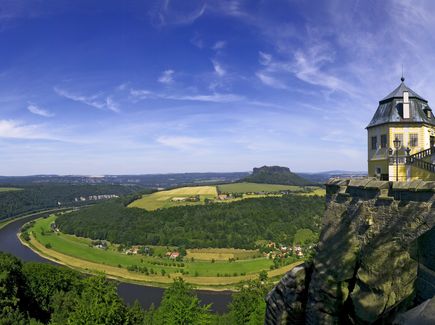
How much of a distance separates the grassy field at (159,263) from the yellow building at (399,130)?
2242 inches

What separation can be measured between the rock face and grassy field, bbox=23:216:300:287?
5884 centimetres

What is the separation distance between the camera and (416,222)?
10453mm

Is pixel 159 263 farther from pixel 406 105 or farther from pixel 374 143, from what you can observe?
pixel 406 105

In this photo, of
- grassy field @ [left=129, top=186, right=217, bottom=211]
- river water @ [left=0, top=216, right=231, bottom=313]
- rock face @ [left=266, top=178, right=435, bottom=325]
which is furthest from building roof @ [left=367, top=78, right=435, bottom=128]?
grassy field @ [left=129, top=186, right=217, bottom=211]

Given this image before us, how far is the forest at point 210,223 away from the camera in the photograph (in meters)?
105

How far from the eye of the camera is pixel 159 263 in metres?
86.8

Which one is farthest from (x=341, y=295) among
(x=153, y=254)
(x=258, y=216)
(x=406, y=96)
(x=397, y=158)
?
(x=258, y=216)

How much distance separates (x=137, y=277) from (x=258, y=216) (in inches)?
2019

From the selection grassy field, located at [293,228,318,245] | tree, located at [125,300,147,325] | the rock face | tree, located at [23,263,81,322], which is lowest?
grassy field, located at [293,228,318,245]

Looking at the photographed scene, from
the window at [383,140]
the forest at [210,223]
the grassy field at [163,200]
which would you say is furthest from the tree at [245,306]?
the grassy field at [163,200]

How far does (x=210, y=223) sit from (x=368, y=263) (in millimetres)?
106358

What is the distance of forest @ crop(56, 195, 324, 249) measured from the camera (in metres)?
105

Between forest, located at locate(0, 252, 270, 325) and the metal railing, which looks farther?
forest, located at locate(0, 252, 270, 325)

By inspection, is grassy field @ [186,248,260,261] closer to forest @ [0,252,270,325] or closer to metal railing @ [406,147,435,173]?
forest @ [0,252,270,325]
